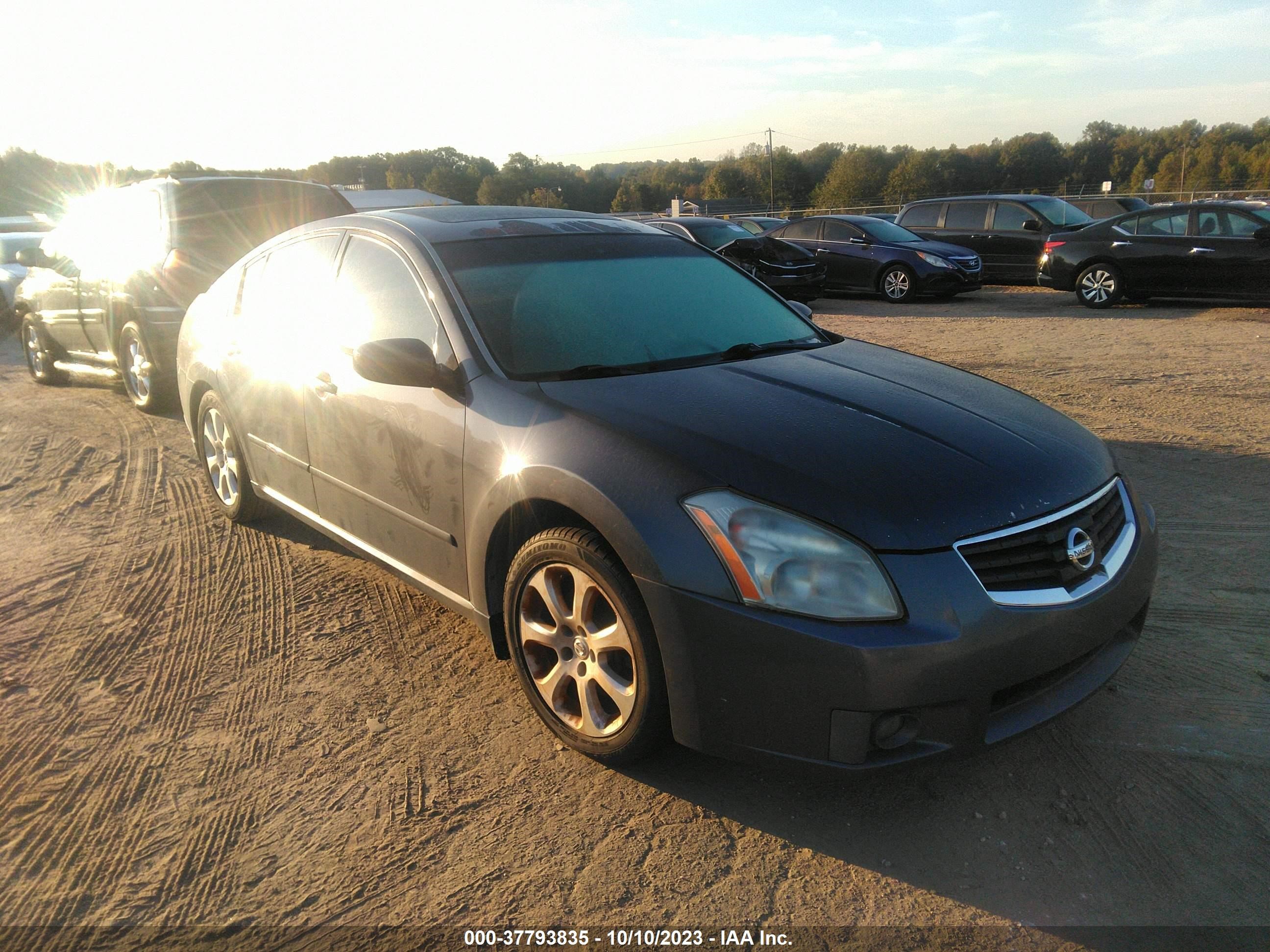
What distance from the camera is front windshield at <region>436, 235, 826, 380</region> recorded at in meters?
→ 3.21

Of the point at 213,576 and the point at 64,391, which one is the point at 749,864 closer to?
the point at 213,576

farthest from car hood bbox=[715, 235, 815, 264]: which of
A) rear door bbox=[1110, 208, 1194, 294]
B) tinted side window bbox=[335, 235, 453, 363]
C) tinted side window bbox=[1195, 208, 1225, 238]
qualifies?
tinted side window bbox=[335, 235, 453, 363]

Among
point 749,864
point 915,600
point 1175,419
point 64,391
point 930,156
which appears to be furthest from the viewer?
point 930,156

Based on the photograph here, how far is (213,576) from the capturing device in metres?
4.35

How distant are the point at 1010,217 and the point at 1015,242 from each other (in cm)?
45

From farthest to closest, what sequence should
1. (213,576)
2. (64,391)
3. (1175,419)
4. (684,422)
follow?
(64,391) → (1175,419) → (213,576) → (684,422)

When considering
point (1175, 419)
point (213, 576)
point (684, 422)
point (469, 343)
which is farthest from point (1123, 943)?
point (1175, 419)

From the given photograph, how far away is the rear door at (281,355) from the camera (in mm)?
3900

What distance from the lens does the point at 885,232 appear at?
Answer: 51.8ft

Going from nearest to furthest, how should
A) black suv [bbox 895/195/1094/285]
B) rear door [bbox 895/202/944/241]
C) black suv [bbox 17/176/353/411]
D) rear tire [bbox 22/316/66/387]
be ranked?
1. black suv [bbox 17/176/353/411]
2. rear tire [bbox 22/316/66/387]
3. black suv [bbox 895/195/1094/285]
4. rear door [bbox 895/202/944/241]

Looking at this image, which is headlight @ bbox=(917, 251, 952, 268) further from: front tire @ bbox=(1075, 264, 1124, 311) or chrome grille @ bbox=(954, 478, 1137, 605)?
chrome grille @ bbox=(954, 478, 1137, 605)

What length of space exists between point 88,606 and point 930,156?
89749 mm

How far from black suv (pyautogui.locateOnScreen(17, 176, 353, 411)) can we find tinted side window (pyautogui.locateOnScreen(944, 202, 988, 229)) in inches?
469

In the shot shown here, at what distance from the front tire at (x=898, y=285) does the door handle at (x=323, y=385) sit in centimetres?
1291
